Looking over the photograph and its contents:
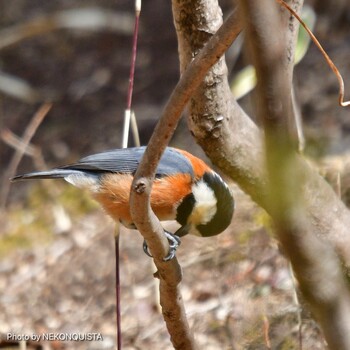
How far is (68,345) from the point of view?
146 inches

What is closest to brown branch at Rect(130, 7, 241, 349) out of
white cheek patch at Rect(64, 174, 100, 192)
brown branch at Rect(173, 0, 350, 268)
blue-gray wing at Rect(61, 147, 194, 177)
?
brown branch at Rect(173, 0, 350, 268)

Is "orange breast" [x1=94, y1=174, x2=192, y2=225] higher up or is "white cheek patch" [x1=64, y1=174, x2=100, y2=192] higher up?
"white cheek patch" [x1=64, y1=174, x2=100, y2=192]

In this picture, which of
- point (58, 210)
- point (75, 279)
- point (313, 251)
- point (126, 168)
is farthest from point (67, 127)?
point (313, 251)

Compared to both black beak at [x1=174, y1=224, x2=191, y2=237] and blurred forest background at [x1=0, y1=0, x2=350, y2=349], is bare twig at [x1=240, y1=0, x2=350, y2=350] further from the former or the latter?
black beak at [x1=174, y1=224, x2=191, y2=237]

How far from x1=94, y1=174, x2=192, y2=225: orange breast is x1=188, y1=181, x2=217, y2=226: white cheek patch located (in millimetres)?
40

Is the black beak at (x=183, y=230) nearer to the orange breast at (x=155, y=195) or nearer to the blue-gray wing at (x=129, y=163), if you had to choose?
the orange breast at (x=155, y=195)

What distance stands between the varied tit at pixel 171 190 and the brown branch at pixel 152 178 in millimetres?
686

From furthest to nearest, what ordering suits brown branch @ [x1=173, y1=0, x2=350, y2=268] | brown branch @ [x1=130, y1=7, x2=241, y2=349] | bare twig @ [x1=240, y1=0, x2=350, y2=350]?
brown branch @ [x1=173, y1=0, x2=350, y2=268] → brown branch @ [x1=130, y1=7, x2=241, y2=349] → bare twig @ [x1=240, y1=0, x2=350, y2=350]

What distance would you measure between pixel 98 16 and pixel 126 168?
11.4ft

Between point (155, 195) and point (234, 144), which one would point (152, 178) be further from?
point (155, 195)

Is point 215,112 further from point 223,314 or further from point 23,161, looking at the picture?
point 23,161

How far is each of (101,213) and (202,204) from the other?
6.39ft

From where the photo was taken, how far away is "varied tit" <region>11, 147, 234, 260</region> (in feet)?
9.82

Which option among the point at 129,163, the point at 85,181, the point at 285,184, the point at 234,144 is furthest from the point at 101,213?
the point at 285,184
